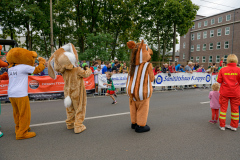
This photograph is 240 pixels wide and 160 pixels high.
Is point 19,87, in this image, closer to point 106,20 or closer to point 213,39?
point 106,20

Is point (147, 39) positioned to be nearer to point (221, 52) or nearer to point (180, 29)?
point (180, 29)

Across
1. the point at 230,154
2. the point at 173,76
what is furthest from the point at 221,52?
the point at 230,154

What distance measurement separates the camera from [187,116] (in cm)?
571

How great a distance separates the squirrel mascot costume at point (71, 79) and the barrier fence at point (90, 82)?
15.9 feet

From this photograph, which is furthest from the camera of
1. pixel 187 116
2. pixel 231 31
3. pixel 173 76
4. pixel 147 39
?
pixel 231 31

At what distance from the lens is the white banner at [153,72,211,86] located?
1187 centimetres

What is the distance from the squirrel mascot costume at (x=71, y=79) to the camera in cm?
420

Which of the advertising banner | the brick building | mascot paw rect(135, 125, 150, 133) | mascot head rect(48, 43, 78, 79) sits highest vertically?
the brick building

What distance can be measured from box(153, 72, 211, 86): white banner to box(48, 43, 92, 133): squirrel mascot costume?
316 inches

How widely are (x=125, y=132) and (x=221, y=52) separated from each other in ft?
139

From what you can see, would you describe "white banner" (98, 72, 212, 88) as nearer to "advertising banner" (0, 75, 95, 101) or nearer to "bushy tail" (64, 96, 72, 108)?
"advertising banner" (0, 75, 95, 101)

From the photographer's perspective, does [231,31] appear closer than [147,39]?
No

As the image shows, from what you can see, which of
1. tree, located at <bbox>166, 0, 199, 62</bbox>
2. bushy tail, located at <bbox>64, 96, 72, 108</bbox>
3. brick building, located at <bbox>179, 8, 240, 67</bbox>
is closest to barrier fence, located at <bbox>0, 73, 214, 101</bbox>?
bushy tail, located at <bbox>64, 96, 72, 108</bbox>

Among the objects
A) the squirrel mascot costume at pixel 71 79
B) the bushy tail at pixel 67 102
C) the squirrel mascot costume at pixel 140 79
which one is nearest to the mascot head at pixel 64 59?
the squirrel mascot costume at pixel 71 79
